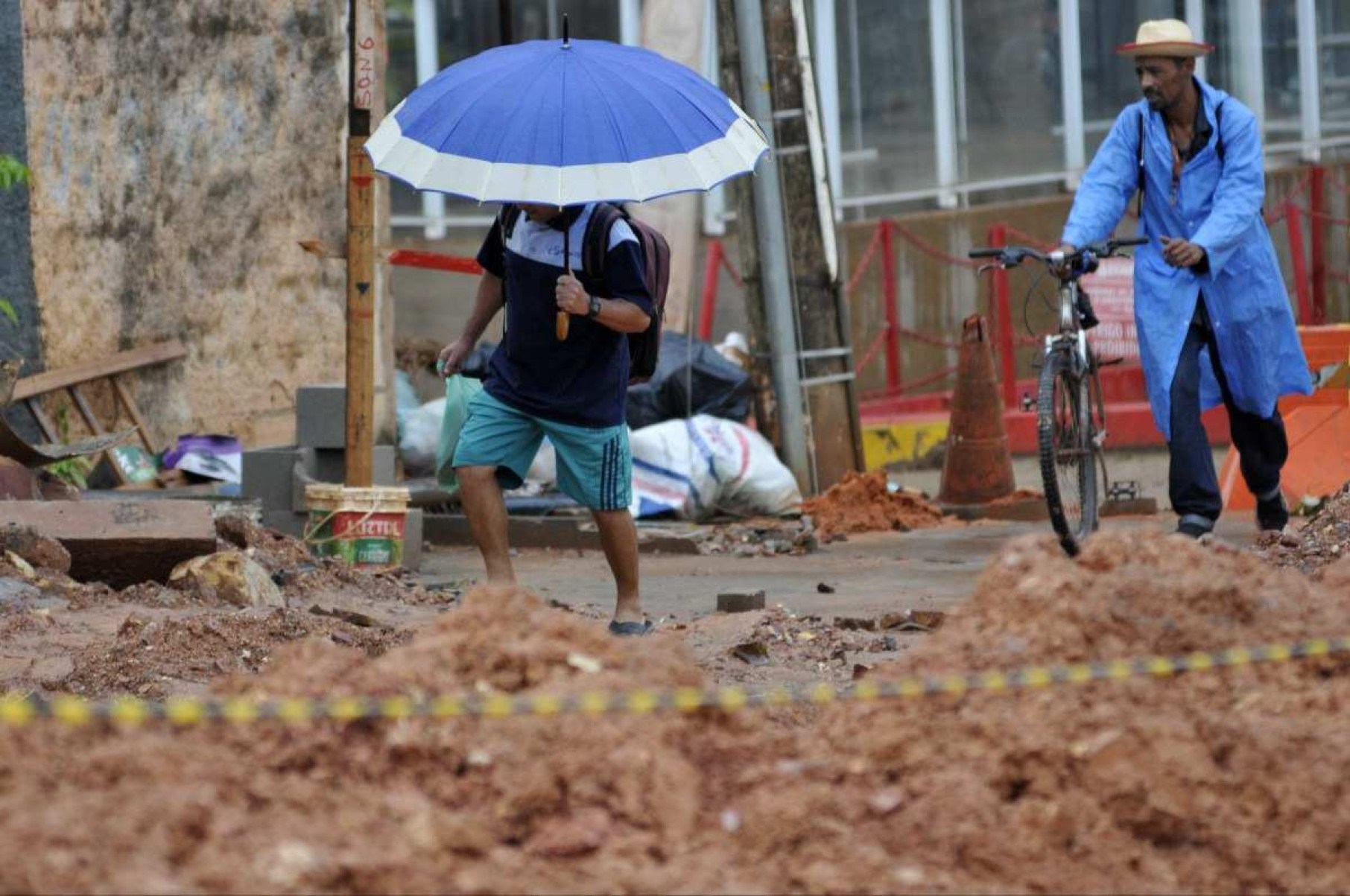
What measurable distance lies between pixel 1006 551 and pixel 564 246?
2.94 meters

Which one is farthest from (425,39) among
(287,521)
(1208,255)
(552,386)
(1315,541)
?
(1315,541)

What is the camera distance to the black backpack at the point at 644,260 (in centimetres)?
691

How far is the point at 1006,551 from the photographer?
14.1ft

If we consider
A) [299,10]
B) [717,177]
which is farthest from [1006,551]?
[299,10]

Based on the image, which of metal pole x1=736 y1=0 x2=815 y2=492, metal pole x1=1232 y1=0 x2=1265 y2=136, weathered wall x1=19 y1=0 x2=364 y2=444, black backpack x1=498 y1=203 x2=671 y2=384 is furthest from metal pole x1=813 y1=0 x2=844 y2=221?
black backpack x1=498 y1=203 x2=671 y2=384

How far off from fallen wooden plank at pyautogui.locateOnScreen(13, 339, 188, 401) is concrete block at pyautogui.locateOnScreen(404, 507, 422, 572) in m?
2.92

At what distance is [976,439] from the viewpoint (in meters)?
12.1

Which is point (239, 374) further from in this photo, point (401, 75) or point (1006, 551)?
point (1006, 551)

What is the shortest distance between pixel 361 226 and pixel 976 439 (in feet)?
14.9

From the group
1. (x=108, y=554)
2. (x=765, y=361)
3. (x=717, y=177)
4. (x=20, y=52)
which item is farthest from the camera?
(x=765, y=361)

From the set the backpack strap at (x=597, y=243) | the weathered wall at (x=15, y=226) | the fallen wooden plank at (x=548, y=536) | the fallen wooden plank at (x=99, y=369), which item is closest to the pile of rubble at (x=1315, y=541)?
the backpack strap at (x=597, y=243)

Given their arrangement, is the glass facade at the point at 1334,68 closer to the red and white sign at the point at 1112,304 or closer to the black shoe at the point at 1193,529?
the red and white sign at the point at 1112,304

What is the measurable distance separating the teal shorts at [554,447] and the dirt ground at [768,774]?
9.75ft

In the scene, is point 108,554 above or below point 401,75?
below
